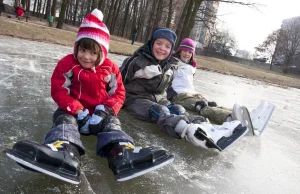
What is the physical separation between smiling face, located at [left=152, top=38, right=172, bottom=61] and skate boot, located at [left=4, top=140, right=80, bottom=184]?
179cm

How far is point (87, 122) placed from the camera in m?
1.95

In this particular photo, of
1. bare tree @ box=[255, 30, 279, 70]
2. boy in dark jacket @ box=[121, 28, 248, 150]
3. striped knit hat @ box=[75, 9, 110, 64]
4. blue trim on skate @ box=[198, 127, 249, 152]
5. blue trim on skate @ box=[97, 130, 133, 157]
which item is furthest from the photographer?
bare tree @ box=[255, 30, 279, 70]

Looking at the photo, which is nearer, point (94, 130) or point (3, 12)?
point (94, 130)

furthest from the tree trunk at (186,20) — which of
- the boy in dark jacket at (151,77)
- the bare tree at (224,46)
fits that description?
the bare tree at (224,46)

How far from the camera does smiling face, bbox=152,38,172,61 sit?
116 inches

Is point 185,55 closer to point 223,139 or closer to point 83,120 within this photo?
point 223,139

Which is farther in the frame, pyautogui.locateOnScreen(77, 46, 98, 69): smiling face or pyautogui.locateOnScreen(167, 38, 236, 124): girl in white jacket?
pyautogui.locateOnScreen(167, 38, 236, 124): girl in white jacket

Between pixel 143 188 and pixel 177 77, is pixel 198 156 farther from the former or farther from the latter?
pixel 177 77

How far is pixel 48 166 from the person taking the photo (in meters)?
1.31

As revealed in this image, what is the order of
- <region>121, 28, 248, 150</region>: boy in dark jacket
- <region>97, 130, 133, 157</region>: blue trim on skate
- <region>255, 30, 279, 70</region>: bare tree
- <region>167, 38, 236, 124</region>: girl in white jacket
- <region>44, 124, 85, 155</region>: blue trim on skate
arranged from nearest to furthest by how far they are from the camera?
<region>44, 124, 85, 155</region>: blue trim on skate
<region>97, 130, 133, 157</region>: blue trim on skate
<region>121, 28, 248, 150</region>: boy in dark jacket
<region>167, 38, 236, 124</region>: girl in white jacket
<region>255, 30, 279, 70</region>: bare tree

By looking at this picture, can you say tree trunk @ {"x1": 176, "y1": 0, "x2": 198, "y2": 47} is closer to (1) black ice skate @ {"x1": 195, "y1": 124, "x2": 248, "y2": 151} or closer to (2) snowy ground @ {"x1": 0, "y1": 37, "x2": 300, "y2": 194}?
(2) snowy ground @ {"x1": 0, "y1": 37, "x2": 300, "y2": 194}

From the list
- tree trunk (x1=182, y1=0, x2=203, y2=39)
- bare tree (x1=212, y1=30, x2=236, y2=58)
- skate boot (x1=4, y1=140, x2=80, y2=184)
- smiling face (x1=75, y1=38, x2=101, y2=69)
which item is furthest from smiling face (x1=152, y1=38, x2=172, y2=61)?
bare tree (x1=212, y1=30, x2=236, y2=58)

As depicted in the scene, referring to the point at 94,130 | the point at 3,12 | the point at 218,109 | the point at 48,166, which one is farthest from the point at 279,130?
the point at 3,12

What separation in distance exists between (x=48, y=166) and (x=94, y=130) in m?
0.63
